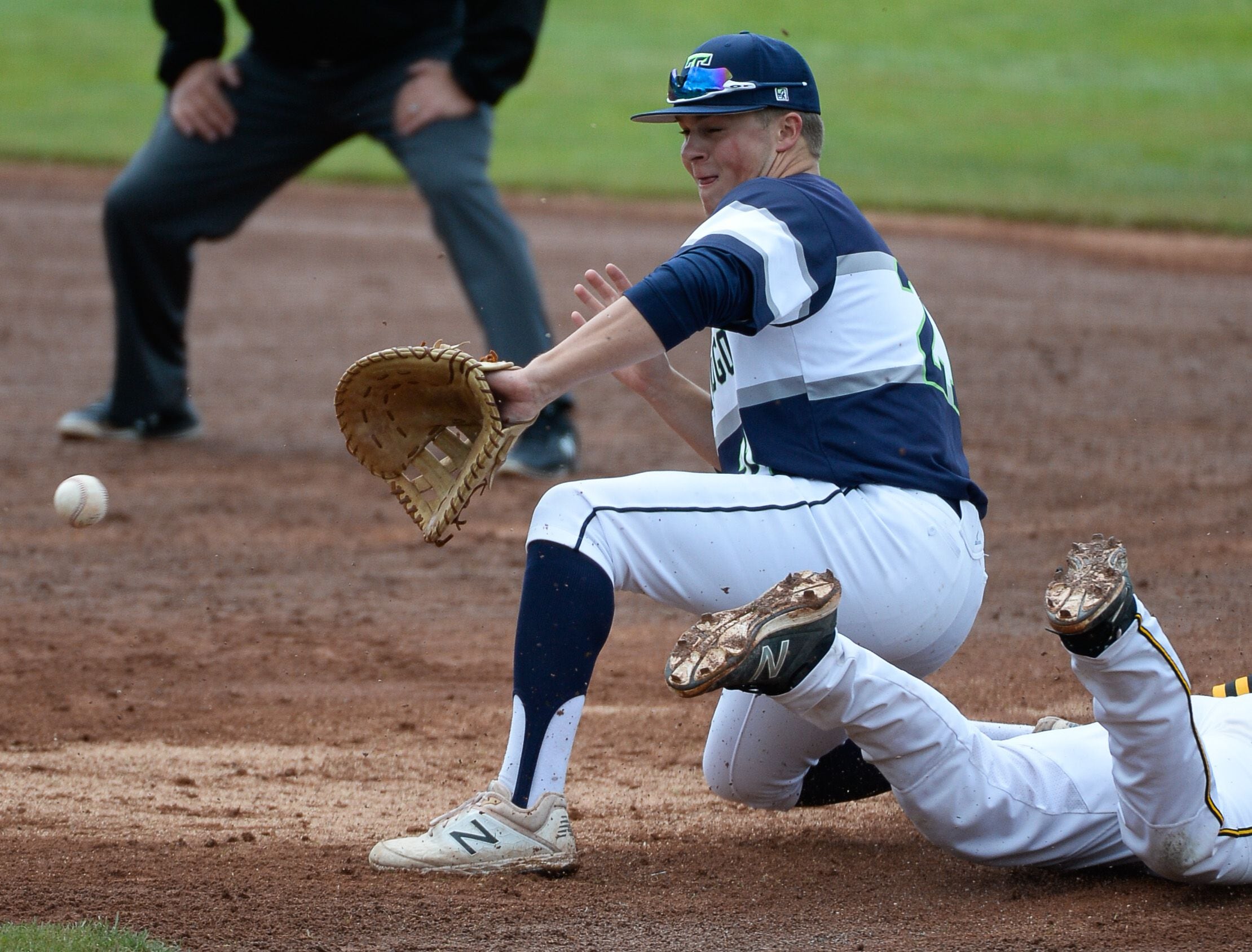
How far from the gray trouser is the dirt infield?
1.77 feet

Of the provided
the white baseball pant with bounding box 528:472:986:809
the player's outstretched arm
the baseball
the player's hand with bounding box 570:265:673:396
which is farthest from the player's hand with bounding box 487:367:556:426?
the baseball

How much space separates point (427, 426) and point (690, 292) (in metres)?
0.62

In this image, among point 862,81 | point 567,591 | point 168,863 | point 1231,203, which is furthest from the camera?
point 862,81

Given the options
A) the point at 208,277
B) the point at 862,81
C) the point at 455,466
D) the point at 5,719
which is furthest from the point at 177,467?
the point at 862,81

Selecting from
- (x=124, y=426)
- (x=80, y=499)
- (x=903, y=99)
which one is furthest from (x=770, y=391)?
(x=903, y=99)

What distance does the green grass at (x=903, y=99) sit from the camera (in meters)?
13.6

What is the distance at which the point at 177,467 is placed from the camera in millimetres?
5891

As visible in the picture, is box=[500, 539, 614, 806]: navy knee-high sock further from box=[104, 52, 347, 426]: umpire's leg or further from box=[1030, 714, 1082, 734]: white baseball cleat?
box=[104, 52, 347, 426]: umpire's leg

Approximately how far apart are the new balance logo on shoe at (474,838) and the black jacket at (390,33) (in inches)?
143

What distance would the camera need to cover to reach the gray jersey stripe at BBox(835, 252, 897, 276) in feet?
8.70

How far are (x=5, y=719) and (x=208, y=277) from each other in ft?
23.0

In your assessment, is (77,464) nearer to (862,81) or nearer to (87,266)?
(87,266)

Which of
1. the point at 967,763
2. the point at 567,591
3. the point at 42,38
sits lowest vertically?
the point at 42,38

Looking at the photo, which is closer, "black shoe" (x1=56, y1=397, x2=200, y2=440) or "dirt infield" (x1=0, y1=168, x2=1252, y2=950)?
"dirt infield" (x1=0, y1=168, x2=1252, y2=950)
